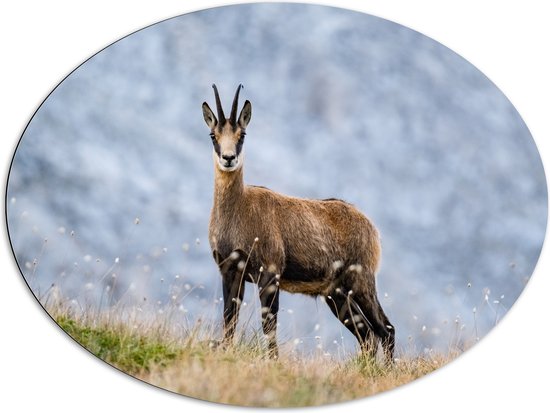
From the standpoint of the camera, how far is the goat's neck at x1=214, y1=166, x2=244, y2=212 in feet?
17.4

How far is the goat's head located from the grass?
45.6 inches

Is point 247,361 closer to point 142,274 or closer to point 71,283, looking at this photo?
point 142,274

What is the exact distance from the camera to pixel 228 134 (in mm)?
5246

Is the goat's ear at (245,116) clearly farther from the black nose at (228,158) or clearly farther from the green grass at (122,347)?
the green grass at (122,347)

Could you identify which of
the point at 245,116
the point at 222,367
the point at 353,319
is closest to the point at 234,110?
the point at 245,116

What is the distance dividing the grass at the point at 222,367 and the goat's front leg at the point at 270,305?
78 mm

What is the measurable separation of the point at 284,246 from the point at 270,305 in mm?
573

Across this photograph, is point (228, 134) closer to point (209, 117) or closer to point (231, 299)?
point (209, 117)

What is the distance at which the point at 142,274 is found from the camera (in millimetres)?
4918

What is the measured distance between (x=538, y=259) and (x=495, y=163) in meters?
0.73

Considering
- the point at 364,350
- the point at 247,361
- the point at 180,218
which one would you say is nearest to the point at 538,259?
the point at 364,350

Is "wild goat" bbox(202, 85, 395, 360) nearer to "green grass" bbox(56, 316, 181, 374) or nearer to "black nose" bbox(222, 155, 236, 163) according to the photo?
"black nose" bbox(222, 155, 236, 163)

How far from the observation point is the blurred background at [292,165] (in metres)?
4.93

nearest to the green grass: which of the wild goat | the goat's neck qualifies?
the wild goat
